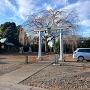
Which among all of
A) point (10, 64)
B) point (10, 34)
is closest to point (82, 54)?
point (10, 64)

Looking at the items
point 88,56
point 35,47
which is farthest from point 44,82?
point 35,47

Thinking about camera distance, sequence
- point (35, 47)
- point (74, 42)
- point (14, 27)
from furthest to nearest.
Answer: point (14, 27)
point (35, 47)
point (74, 42)

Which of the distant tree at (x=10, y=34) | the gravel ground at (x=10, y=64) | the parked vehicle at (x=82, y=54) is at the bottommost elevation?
the gravel ground at (x=10, y=64)

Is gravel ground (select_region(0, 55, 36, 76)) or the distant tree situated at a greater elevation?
the distant tree

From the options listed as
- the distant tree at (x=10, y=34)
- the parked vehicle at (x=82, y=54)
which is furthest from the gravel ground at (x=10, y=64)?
the distant tree at (x=10, y=34)

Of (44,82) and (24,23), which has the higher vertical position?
(24,23)

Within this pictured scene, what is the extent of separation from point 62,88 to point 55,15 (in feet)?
125

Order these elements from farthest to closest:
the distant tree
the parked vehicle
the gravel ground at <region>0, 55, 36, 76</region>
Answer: the distant tree
the parked vehicle
the gravel ground at <region>0, 55, 36, 76</region>

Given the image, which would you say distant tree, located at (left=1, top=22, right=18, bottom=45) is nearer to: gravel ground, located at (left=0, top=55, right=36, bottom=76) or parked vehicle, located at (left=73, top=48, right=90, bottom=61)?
gravel ground, located at (left=0, top=55, right=36, bottom=76)

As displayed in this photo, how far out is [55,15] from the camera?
157 feet

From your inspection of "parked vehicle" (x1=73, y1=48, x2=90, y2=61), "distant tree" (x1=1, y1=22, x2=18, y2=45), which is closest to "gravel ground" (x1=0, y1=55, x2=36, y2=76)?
"parked vehicle" (x1=73, y1=48, x2=90, y2=61)

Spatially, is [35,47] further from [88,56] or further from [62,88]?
[62,88]

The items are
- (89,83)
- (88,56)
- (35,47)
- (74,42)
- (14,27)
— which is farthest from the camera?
(14,27)

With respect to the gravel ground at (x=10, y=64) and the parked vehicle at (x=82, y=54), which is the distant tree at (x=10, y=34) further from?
the parked vehicle at (x=82, y=54)
